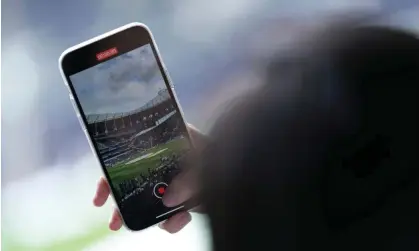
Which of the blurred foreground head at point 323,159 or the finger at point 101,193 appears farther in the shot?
the finger at point 101,193

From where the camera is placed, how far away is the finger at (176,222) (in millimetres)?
654

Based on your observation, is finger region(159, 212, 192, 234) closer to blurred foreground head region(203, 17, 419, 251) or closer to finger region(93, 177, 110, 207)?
finger region(93, 177, 110, 207)

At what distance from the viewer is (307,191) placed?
41cm

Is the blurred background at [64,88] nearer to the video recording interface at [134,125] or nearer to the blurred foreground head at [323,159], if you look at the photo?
the video recording interface at [134,125]

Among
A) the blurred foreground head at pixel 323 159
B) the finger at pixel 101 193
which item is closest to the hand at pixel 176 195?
the finger at pixel 101 193

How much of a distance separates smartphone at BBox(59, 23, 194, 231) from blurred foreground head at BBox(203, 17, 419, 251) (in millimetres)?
197

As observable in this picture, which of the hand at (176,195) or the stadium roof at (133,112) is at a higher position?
the stadium roof at (133,112)

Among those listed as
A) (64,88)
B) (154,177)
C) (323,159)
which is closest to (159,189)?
(154,177)

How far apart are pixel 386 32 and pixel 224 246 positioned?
0.20m

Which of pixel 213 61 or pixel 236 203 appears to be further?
pixel 213 61

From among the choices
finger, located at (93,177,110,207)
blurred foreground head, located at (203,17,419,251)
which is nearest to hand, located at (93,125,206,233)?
finger, located at (93,177,110,207)

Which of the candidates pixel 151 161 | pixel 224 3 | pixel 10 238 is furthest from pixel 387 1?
pixel 10 238

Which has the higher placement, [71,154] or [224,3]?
[224,3]

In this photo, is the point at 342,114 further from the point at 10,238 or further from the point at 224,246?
the point at 10,238
